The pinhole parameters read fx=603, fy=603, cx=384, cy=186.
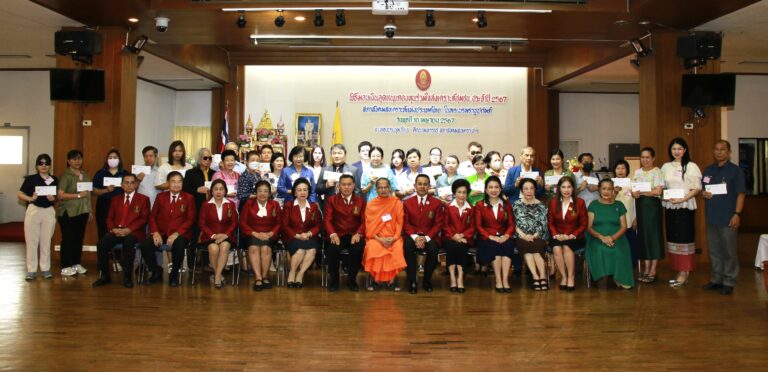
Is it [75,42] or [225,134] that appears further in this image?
[225,134]

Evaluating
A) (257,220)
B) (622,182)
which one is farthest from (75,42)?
(622,182)

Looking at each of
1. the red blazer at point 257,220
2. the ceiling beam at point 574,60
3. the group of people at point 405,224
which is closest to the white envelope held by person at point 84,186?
the group of people at point 405,224

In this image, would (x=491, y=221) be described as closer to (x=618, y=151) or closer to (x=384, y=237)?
(x=384, y=237)

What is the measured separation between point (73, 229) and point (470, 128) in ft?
25.4

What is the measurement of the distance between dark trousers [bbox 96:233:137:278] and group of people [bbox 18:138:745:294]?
0.01 metres

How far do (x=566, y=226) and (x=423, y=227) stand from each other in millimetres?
1476

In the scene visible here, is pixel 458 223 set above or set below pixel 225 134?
below

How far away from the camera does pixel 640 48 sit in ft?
26.7

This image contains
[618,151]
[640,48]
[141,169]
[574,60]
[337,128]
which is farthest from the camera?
[618,151]

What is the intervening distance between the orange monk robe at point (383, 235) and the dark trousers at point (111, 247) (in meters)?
2.39

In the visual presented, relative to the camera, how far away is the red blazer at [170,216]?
20.7ft

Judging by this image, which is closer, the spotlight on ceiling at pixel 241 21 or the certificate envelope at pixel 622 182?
the certificate envelope at pixel 622 182

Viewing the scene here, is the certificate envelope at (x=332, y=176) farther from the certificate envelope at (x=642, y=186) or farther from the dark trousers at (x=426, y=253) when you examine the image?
the certificate envelope at (x=642, y=186)

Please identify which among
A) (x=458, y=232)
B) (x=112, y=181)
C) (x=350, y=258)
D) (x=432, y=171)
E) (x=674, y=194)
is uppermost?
(x=432, y=171)
